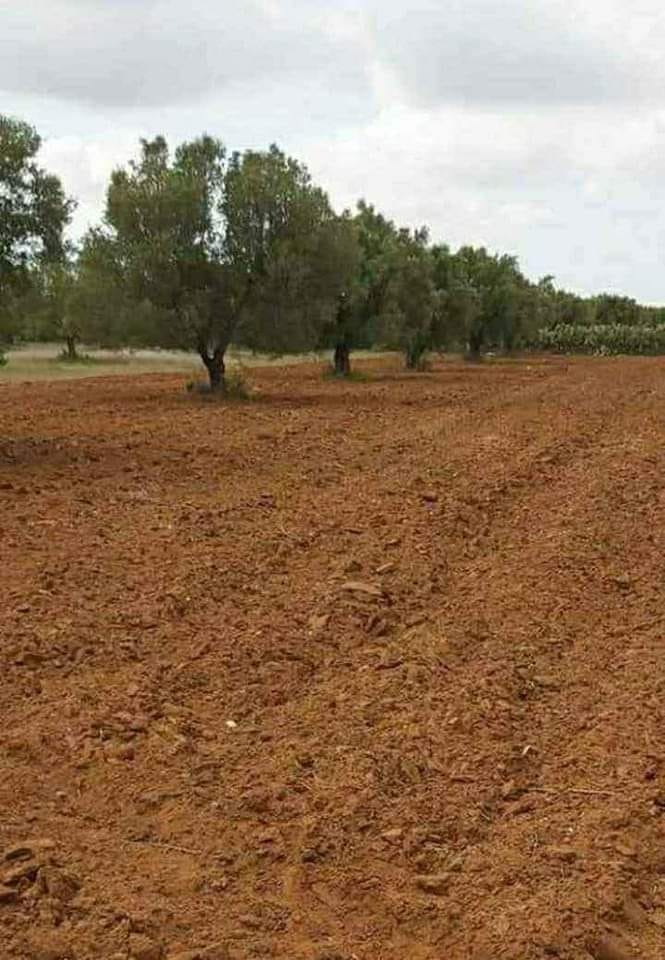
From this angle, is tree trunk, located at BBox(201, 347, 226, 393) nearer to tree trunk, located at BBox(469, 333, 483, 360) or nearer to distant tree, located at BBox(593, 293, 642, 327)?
tree trunk, located at BBox(469, 333, 483, 360)

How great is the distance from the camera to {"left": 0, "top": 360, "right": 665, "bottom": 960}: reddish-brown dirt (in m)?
4.17

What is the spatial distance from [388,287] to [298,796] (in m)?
38.4

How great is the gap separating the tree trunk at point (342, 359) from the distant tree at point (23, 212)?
25.0 metres

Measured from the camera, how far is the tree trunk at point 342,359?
42.4m

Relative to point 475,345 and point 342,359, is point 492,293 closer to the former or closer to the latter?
point 475,345

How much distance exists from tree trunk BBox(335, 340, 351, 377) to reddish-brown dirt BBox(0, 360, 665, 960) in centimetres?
2939

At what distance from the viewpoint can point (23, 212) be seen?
56.1 feet

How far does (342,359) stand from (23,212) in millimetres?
26524

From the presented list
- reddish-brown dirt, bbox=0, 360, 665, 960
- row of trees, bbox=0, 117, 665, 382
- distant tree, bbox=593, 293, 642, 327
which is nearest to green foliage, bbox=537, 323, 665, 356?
distant tree, bbox=593, 293, 642, 327

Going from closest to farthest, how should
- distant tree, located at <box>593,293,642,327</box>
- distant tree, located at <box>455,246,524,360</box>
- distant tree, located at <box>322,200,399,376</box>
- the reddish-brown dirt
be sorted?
1. the reddish-brown dirt
2. distant tree, located at <box>322,200,399,376</box>
3. distant tree, located at <box>455,246,524,360</box>
4. distant tree, located at <box>593,293,642,327</box>

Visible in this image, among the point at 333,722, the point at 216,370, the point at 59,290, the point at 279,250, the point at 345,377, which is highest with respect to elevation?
the point at 279,250

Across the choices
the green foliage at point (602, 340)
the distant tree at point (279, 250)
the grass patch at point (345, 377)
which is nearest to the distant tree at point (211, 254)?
the distant tree at point (279, 250)

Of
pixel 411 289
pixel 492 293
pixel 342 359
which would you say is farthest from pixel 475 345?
pixel 342 359

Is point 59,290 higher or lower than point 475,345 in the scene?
higher
